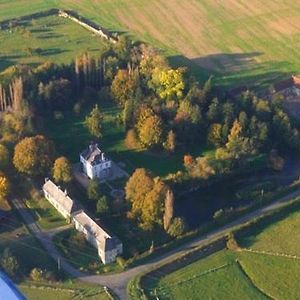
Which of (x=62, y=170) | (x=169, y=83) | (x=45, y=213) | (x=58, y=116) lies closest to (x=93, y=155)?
(x=62, y=170)

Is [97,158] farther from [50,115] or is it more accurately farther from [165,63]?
[165,63]

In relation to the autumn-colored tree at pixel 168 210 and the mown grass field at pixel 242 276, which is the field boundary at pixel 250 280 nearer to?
the mown grass field at pixel 242 276

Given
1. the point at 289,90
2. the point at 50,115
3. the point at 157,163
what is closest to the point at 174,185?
the point at 157,163

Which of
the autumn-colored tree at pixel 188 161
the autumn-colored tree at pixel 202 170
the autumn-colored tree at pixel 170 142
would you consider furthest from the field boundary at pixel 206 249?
the autumn-colored tree at pixel 170 142

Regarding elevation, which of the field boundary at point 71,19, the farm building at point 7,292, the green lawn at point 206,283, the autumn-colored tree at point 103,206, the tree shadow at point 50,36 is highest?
the farm building at point 7,292

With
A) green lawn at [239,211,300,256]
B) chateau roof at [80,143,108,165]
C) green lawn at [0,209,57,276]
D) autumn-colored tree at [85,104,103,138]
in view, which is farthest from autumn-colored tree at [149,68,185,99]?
green lawn at [0,209,57,276]

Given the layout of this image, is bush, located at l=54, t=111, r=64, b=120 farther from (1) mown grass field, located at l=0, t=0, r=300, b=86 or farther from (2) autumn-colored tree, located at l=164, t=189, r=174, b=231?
(2) autumn-colored tree, located at l=164, t=189, r=174, b=231
